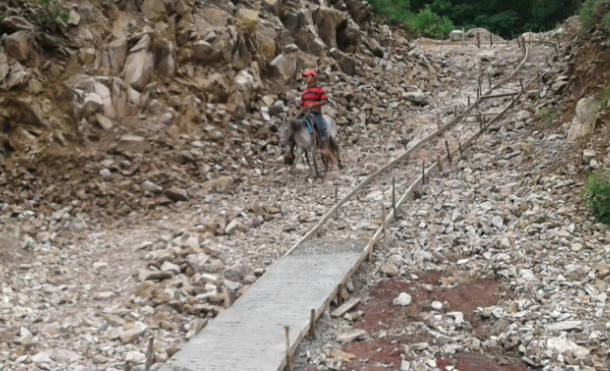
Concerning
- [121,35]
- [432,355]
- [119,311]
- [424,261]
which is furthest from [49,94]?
[432,355]

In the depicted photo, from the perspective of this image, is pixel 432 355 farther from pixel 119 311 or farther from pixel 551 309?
pixel 119 311

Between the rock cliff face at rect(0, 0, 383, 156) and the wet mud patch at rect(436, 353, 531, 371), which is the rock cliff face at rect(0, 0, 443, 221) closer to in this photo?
the rock cliff face at rect(0, 0, 383, 156)

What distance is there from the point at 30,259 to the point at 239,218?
349cm

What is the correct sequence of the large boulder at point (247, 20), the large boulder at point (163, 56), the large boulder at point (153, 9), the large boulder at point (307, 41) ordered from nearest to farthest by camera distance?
the large boulder at point (163, 56), the large boulder at point (153, 9), the large boulder at point (247, 20), the large boulder at point (307, 41)

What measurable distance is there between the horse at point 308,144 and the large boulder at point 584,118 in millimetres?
4878

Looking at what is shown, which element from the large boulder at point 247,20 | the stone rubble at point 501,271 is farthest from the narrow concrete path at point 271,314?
the large boulder at point 247,20

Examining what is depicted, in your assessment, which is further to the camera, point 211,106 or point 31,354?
point 211,106

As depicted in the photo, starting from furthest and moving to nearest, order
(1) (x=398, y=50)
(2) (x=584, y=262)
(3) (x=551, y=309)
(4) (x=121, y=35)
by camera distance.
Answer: (1) (x=398, y=50) → (4) (x=121, y=35) → (2) (x=584, y=262) → (3) (x=551, y=309)

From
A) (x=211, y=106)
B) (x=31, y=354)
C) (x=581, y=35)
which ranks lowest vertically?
(x=31, y=354)

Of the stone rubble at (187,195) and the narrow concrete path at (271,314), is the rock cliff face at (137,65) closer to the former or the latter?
the stone rubble at (187,195)

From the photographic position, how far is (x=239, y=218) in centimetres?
1138

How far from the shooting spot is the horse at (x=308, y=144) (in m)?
13.6

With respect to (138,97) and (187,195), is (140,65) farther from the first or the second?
(187,195)

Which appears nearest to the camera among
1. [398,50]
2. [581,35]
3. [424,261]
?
[424,261]
